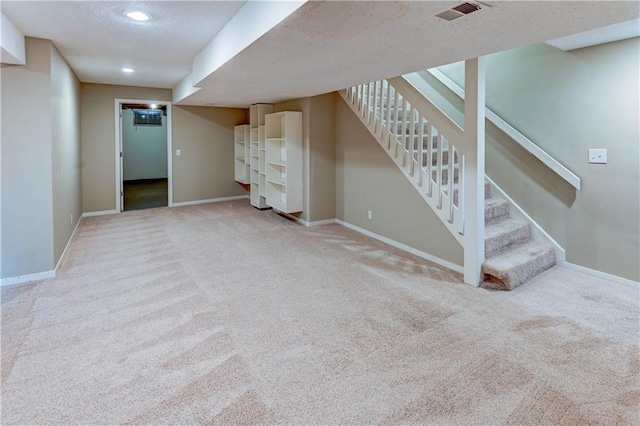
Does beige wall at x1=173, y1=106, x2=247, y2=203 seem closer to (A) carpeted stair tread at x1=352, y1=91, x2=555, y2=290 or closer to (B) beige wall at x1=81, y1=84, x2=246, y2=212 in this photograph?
(B) beige wall at x1=81, y1=84, x2=246, y2=212

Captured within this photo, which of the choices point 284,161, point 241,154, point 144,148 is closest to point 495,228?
point 284,161

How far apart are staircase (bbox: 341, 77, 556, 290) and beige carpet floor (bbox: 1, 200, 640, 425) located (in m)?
0.38

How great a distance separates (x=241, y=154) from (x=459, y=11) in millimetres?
6412

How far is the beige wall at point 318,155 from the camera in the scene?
541cm

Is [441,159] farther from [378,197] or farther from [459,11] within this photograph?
[459,11]

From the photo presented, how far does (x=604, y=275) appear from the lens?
3.47 metres

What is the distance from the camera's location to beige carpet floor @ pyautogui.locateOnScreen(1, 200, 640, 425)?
5.81 ft

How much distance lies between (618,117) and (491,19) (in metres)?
2.27

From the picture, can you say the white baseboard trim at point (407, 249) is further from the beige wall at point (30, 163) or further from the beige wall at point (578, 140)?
the beige wall at point (30, 163)

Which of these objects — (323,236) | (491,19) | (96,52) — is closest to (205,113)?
(96,52)

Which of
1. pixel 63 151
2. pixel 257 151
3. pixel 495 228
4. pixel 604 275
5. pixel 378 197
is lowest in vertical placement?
pixel 604 275

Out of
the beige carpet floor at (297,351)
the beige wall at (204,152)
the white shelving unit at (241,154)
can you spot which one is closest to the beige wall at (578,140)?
the beige carpet floor at (297,351)

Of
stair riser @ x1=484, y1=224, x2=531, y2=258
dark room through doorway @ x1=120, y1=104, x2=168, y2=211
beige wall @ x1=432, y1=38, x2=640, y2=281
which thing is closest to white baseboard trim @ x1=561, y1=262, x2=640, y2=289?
beige wall @ x1=432, y1=38, x2=640, y2=281

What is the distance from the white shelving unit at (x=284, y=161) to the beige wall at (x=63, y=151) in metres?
2.74
